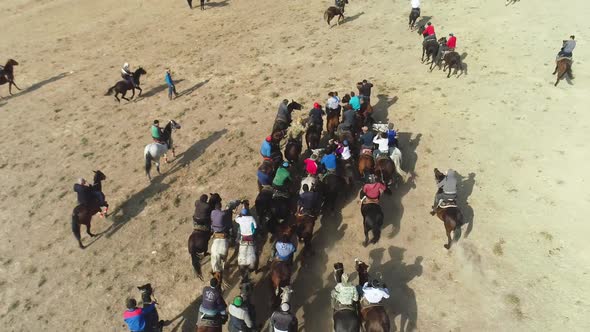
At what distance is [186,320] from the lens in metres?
8.38

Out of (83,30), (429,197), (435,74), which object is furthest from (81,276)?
(83,30)

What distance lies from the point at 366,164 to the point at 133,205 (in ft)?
24.3

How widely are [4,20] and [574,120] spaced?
35530 millimetres

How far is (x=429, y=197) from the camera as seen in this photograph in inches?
422

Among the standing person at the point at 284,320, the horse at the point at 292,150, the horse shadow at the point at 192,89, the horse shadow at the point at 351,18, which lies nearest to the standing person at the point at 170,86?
the horse shadow at the point at 192,89

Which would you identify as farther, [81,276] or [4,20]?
[4,20]

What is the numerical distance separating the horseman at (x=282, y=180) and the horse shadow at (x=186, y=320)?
3518 millimetres

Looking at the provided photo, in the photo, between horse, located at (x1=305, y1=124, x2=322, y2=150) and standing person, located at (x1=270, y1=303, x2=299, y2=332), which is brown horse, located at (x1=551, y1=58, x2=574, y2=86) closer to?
horse, located at (x1=305, y1=124, x2=322, y2=150)

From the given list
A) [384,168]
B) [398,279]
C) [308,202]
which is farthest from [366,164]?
[398,279]

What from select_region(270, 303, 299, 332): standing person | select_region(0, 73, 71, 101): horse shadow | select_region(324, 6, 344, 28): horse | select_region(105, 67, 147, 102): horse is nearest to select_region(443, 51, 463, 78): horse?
select_region(324, 6, 344, 28): horse

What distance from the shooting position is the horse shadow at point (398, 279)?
8000 mm

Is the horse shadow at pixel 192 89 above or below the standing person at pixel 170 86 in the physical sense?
below

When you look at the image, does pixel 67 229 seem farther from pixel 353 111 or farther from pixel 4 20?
pixel 4 20

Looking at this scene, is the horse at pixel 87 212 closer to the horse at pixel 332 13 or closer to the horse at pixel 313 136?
the horse at pixel 313 136
